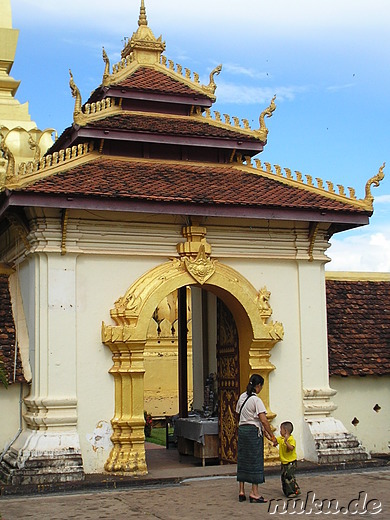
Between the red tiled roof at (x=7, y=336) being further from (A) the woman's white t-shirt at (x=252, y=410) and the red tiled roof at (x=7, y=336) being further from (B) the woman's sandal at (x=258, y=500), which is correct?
(B) the woman's sandal at (x=258, y=500)

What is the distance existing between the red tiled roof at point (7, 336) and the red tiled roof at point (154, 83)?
416cm

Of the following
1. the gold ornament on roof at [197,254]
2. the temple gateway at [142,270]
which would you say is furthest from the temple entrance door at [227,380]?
the gold ornament on roof at [197,254]

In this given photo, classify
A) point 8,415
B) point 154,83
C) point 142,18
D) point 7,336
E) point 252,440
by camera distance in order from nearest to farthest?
point 252,440 → point 8,415 → point 7,336 → point 154,83 → point 142,18

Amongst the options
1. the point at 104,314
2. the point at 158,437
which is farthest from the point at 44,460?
the point at 158,437

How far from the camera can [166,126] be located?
1538 cm

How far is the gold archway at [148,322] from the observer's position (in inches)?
531

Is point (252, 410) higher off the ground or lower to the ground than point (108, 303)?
lower

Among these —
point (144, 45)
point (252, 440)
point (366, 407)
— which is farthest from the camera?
point (144, 45)

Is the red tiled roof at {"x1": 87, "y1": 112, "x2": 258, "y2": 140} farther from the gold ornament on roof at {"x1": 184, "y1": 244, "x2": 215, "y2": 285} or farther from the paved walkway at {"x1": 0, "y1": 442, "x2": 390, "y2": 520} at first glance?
the paved walkway at {"x1": 0, "y1": 442, "x2": 390, "y2": 520}

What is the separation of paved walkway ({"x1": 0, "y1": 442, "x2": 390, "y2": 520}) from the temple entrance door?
1.02 m

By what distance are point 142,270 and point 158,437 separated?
8.73 metres

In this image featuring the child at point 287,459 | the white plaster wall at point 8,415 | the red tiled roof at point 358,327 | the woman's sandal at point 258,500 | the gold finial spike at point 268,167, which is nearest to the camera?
the woman's sandal at point 258,500

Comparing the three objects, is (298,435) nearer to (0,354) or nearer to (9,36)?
(0,354)

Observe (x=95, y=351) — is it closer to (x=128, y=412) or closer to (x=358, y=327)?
(x=128, y=412)
